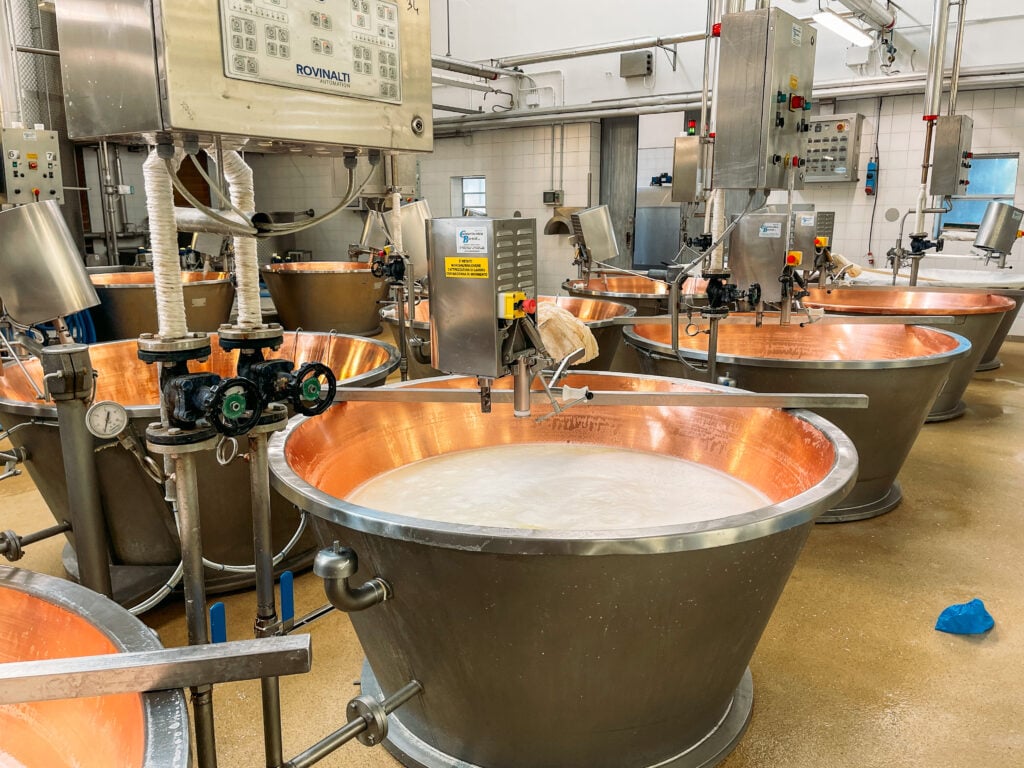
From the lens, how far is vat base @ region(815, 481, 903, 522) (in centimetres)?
302

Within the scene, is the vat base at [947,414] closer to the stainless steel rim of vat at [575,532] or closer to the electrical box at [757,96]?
the electrical box at [757,96]

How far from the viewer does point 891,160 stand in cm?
672

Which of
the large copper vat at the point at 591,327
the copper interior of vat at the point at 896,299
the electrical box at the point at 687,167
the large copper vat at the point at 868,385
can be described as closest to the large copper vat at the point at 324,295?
the large copper vat at the point at 591,327

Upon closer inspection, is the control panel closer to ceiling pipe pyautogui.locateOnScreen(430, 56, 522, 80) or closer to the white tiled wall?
ceiling pipe pyautogui.locateOnScreen(430, 56, 522, 80)

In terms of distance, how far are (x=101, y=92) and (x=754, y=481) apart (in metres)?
1.66

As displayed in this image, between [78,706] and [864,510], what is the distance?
2858mm

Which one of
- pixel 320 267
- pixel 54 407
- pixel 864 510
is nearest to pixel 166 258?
pixel 54 407

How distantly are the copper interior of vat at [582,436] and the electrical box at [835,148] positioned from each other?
202 inches

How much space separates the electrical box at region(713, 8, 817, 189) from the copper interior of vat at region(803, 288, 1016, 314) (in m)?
2.00

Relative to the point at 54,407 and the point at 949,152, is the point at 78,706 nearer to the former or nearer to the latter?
the point at 54,407

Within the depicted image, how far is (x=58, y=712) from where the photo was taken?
1029 mm

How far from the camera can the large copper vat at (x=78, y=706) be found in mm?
768

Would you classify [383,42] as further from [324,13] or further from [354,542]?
[354,542]

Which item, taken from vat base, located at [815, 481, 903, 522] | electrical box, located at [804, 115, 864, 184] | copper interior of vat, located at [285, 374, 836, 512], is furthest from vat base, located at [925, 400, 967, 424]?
copper interior of vat, located at [285, 374, 836, 512]
